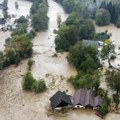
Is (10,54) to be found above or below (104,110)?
above

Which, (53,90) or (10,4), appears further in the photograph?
(10,4)

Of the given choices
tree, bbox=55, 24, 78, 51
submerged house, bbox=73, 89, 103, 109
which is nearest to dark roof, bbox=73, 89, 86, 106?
submerged house, bbox=73, 89, 103, 109

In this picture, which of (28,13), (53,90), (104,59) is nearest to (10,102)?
(53,90)

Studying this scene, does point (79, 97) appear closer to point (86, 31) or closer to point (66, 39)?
point (66, 39)

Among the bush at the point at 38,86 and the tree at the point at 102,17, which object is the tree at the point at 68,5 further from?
the bush at the point at 38,86

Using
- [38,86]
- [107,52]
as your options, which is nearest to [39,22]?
[107,52]

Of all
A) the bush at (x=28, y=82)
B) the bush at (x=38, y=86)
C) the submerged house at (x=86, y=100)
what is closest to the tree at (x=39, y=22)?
the bush at (x=28, y=82)

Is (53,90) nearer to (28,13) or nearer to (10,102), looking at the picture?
(10,102)

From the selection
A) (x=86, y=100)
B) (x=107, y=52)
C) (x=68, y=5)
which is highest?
(x=68, y=5)
